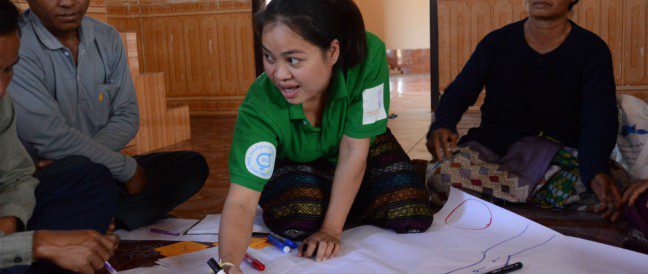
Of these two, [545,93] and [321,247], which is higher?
[545,93]

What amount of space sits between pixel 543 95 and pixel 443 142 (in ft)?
1.29

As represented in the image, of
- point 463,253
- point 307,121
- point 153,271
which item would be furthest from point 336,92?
point 153,271

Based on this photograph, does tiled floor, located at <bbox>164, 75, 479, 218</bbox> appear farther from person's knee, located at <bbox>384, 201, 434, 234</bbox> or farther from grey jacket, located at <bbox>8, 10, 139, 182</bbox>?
person's knee, located at <bbox>384, 201, 434, 234</bbox>

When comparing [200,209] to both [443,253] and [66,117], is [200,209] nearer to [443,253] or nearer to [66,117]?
[66,117]

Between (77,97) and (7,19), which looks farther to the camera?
(77,97)

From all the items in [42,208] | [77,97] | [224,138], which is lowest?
[224,138]

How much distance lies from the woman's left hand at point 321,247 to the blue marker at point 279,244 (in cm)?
5

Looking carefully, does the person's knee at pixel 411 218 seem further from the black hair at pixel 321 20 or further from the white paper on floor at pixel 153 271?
the white paper on floor at pixel 153 271

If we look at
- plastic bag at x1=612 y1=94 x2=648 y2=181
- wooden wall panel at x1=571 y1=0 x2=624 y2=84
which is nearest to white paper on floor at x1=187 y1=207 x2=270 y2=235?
plastic bag at x1=612 y1=94 x2=648 y2=181

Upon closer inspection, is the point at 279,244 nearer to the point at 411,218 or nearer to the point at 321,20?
the point at 411,218

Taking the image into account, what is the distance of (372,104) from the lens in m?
1.77

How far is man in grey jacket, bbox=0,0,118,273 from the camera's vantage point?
1.29m

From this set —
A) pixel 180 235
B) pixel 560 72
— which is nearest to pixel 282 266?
pixel 180 235

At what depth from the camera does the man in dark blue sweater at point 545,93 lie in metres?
A: 2.17
